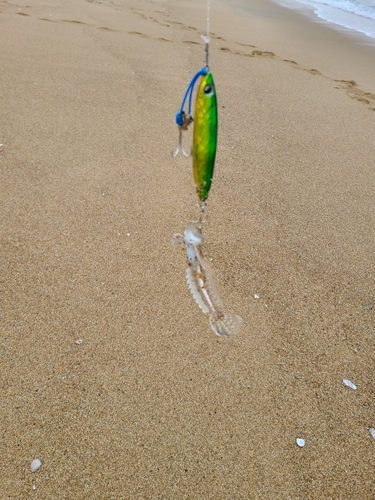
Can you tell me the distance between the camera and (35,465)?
138cm

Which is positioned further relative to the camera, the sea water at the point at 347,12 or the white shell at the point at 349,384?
the sea water at the point at 347,12

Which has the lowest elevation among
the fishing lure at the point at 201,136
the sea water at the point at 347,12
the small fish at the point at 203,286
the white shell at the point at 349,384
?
the white shell at the point at 349,384

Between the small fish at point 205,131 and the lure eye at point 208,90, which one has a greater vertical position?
the lure eye at point 208,90

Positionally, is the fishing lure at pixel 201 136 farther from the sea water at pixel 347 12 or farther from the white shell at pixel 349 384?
the sea water at pixel 347 12

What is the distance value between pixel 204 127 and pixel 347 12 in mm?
10211

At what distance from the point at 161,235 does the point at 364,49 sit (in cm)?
543

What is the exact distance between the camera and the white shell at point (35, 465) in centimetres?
138

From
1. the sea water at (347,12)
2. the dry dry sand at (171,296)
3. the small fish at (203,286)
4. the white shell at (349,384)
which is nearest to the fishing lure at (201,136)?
the small fish at (203,286)

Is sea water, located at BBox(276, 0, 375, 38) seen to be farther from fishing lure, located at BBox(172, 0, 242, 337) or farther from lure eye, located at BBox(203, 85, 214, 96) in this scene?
lure eye, located at BBox(203, 85, 214, 96)

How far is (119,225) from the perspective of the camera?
2275mm

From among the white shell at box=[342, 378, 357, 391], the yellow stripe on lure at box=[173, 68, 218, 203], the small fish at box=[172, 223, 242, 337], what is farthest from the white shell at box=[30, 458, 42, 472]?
the white shell at box=[342, 378, 357, 391]

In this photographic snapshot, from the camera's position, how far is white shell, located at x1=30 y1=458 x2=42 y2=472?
4.52 ft

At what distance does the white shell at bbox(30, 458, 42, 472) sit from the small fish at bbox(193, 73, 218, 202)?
1142 mm

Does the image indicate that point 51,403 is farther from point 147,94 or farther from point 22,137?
point 147,94
